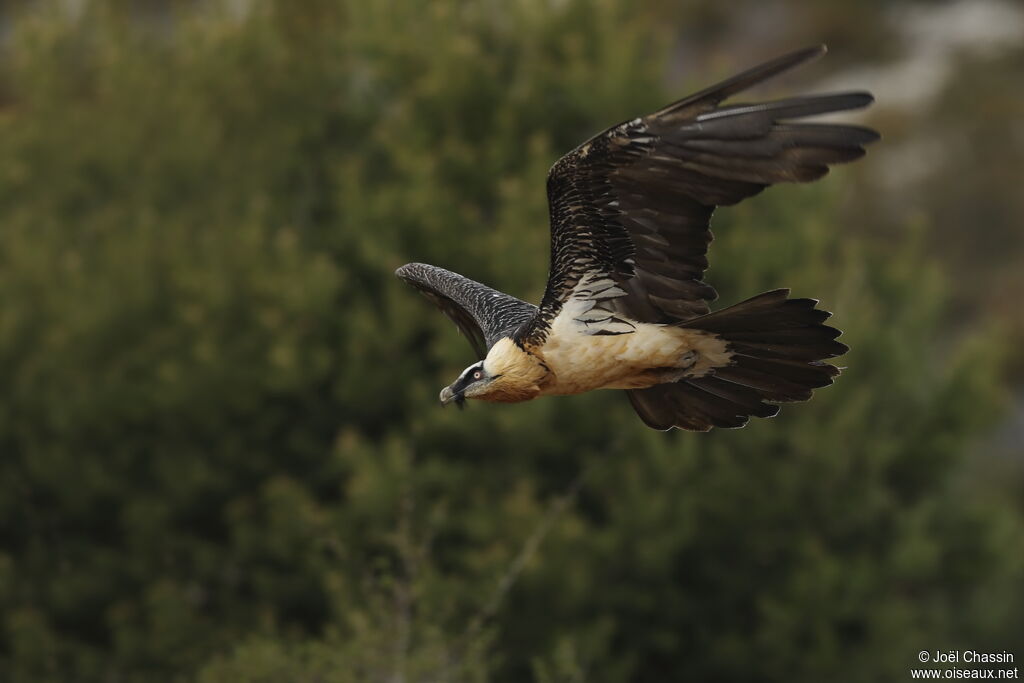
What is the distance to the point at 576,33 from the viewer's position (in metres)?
14.7

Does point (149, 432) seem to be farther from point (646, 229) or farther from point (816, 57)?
point (816, 57)

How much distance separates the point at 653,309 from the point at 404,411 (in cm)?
883

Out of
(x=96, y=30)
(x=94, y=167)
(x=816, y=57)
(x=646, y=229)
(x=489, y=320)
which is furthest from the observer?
(x=96, y=30)

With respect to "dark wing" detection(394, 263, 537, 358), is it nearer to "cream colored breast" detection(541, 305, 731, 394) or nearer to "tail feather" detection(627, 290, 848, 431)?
"cream colored breast" detection(541, 305, 731, 394)

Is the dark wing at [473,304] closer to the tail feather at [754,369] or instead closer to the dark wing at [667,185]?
the dark wing at [667,185]

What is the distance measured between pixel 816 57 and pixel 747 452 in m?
9.78

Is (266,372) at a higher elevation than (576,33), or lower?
lower

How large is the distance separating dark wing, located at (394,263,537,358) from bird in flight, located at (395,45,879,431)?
0.08m

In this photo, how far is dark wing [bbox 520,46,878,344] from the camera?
3965mm

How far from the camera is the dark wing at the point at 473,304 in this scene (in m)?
5.30

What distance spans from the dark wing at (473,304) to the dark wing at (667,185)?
34 centimetres

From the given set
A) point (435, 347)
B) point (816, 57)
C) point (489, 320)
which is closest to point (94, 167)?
point (435, 347)

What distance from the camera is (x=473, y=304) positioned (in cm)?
568

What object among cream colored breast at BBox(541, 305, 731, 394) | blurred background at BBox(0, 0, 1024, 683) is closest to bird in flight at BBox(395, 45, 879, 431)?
cream colored breast at BBox(541, 305, 731, 394)
